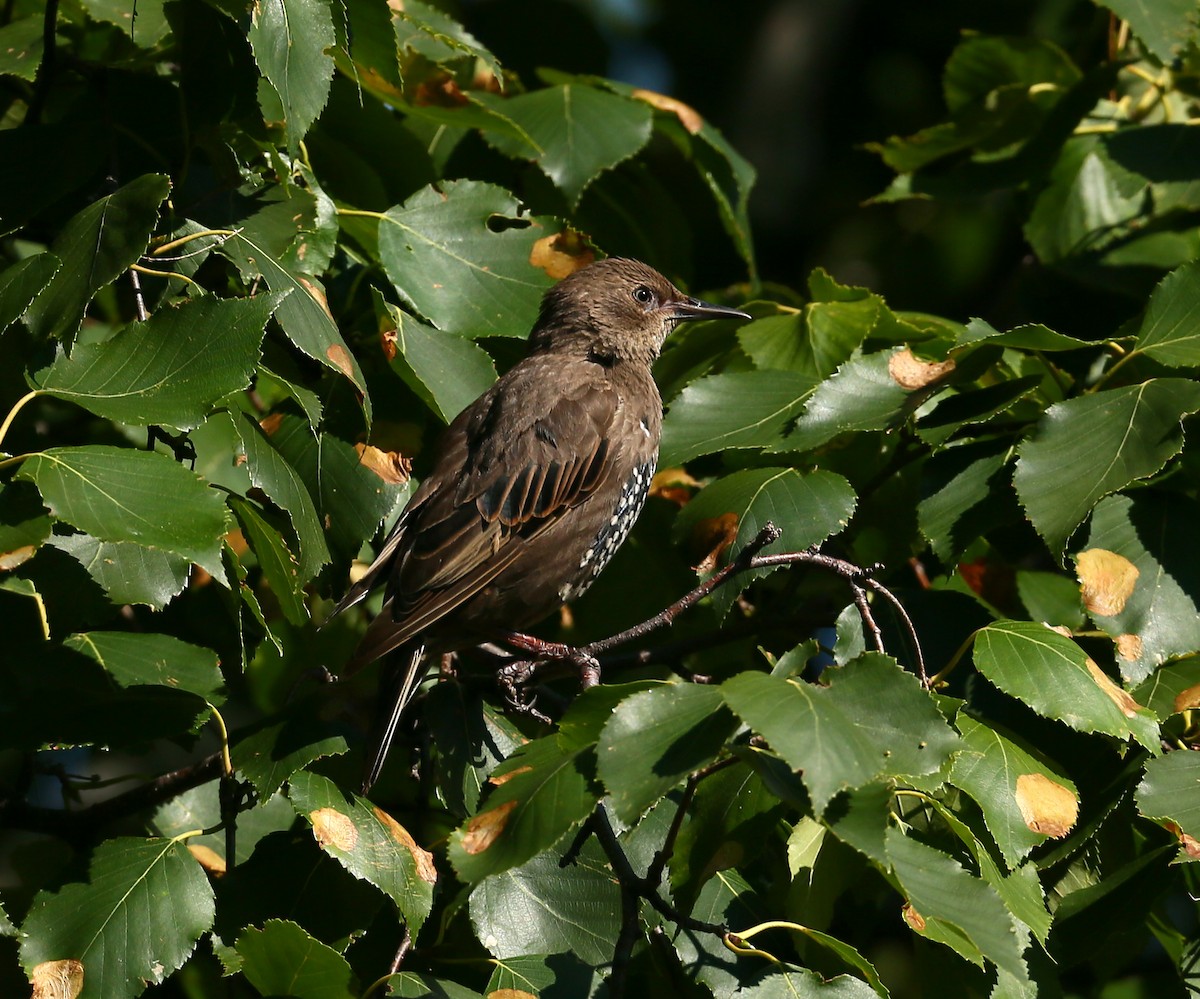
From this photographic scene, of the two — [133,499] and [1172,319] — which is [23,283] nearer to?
[133,499]

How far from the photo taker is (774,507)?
3361 mm

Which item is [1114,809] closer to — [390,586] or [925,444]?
[925,444]

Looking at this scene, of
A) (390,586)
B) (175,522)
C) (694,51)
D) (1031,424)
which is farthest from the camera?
(694,51)

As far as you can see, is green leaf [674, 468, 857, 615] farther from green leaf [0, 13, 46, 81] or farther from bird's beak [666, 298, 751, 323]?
green leaf [0, 13, 46, 81]

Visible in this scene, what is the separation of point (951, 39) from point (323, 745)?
8.21 metres

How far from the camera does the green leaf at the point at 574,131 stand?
4.13 m

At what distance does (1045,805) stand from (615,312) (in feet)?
8.77

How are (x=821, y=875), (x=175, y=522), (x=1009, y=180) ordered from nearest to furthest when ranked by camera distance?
(x=175, y=522) < (x=821, y=875) < (x=1009, y=180)

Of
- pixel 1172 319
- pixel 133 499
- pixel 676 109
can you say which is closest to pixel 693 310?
pixel 676 109

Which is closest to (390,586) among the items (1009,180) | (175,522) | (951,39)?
(175,522)

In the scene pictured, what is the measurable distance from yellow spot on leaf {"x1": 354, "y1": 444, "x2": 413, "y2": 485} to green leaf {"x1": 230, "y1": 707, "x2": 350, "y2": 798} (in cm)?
71

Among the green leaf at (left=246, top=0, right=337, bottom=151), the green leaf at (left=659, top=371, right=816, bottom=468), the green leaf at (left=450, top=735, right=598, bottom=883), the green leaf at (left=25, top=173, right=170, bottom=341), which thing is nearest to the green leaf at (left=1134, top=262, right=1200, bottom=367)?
the green leaf at (left=659, top=371, right=816, bottom=468)

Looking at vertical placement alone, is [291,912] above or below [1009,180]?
below

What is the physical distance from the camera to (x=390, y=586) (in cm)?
403
